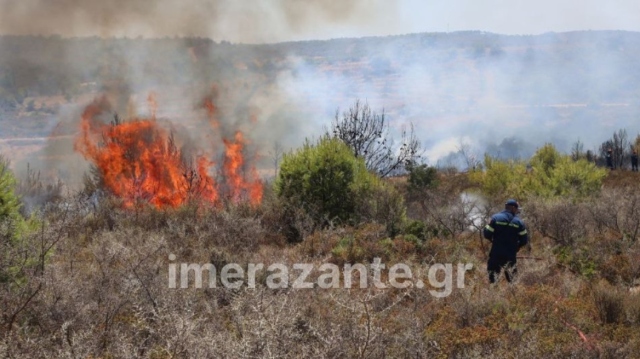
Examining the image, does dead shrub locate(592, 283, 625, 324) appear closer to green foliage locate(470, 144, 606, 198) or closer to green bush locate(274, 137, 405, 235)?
green bush locate(274, 137, 405, 235)

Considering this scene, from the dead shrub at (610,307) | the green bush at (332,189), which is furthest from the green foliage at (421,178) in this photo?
the dead shrub at (610,307)

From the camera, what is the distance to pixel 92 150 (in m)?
27.0

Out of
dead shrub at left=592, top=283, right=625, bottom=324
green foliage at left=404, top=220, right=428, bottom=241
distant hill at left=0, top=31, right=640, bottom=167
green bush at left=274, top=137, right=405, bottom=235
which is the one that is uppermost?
distant hill at left=0, top=31, right=640, bottom=167

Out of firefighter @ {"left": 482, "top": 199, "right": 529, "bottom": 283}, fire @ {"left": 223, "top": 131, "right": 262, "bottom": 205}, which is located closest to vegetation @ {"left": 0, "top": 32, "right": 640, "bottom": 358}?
firefighter @ {"left": 482, "top": 199, "right": 529, "bottom": 283}

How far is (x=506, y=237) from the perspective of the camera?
27.7ft

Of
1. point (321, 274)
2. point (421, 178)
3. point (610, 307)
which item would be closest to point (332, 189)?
point (321, 274)

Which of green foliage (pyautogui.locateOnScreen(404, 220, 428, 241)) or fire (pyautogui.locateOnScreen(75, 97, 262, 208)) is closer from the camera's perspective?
green foliage (pyautogui.locateOnScreen(404, 220, 428, 241))

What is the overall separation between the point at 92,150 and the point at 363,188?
52.9ft

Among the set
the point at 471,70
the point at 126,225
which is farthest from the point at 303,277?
the point at 471,70

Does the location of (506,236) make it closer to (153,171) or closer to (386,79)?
(153,171)

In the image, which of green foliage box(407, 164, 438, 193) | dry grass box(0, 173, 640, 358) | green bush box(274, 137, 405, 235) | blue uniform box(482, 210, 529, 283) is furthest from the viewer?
green foliage box(407, 164, 438, 193)

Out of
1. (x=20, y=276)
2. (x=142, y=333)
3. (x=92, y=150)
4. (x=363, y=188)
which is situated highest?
(x=92, y=150)

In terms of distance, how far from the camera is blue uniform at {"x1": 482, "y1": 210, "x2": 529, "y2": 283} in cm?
840

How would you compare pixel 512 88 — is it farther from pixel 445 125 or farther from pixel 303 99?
pixel 303 99
